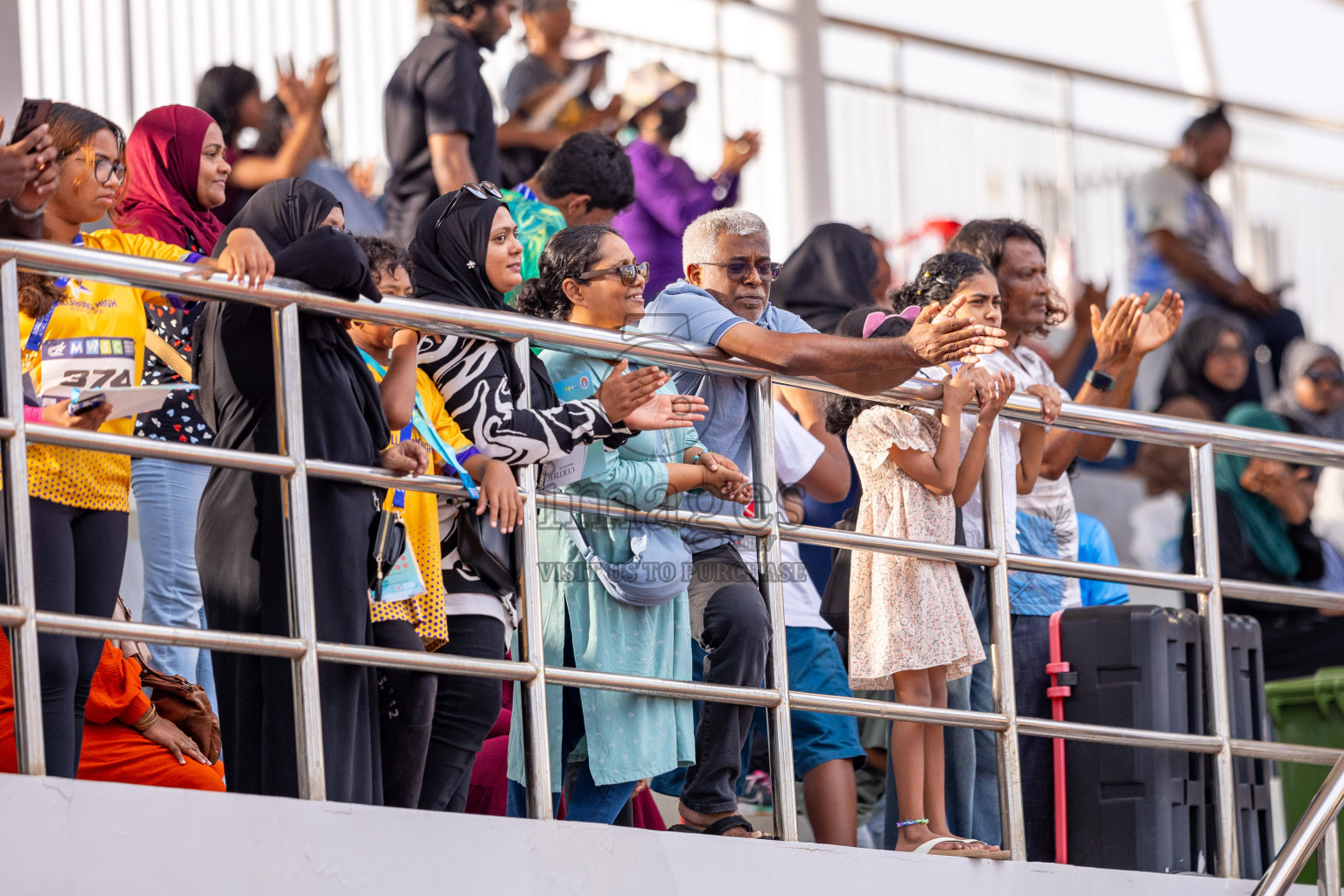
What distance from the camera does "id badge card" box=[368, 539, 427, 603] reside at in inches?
151

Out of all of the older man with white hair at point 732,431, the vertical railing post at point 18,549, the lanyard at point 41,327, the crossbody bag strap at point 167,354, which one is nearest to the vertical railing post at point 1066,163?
the older man with white hair at point 732,431

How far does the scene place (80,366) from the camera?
12.6ft

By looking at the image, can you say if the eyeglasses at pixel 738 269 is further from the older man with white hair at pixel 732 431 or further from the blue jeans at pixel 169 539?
the blue jeans at pixel 169 539

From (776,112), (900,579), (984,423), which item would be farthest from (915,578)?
(776,112)

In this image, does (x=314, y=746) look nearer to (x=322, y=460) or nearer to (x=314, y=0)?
(x=322, y=460)

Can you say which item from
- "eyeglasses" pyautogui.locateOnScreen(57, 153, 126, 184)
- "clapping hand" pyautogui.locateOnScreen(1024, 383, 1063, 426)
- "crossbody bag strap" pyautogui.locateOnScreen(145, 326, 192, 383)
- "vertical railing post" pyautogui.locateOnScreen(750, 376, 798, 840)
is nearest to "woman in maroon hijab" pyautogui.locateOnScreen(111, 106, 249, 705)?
"crossbody bag strap" pyautogui.locateOnScreen(145, 326, 192, 383)

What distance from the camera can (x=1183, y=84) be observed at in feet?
35.1

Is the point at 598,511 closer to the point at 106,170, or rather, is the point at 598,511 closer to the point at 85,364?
the point at 85,364

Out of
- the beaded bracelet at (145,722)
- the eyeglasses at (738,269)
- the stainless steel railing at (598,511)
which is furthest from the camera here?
the eyeglasses at (738,269)

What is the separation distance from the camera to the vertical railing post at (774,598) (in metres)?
4.13

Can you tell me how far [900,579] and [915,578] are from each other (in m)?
0.04

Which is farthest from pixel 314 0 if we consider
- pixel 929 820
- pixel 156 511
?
pixel 929 820

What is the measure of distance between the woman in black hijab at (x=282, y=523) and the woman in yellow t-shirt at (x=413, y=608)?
0.09 metres

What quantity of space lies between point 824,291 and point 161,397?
8.51 feet
